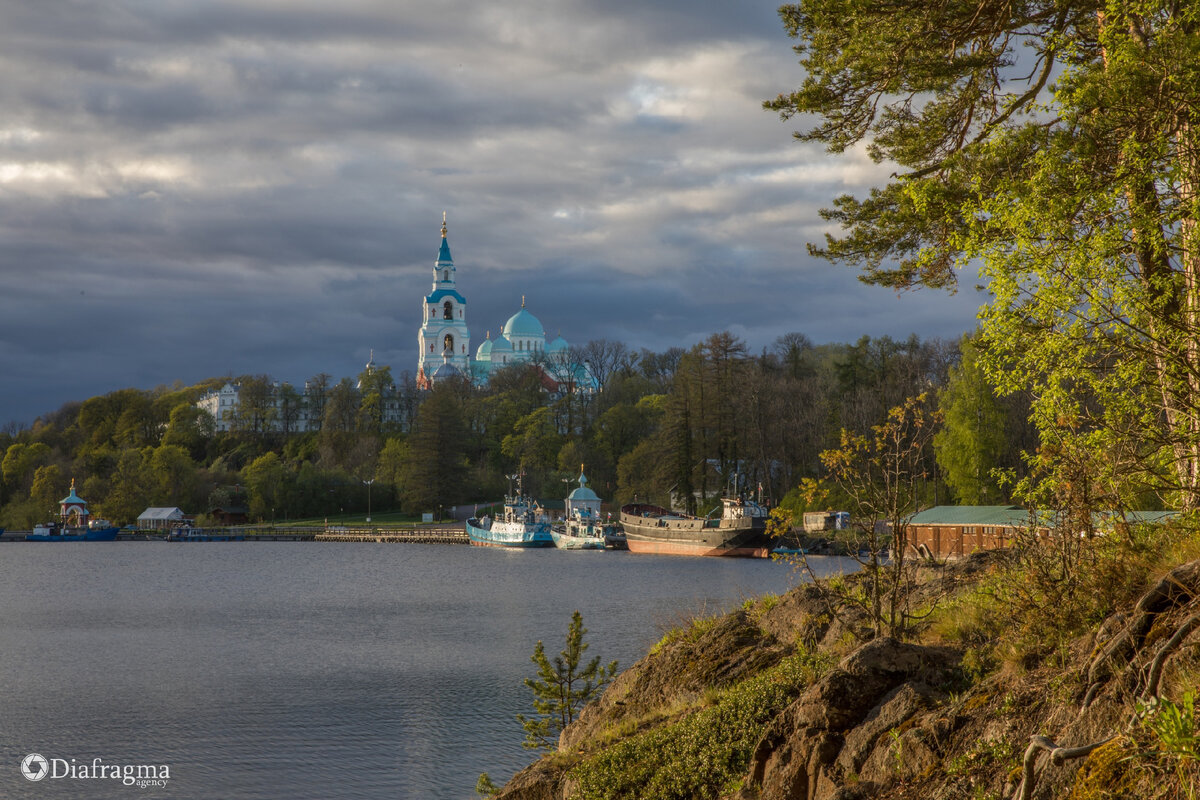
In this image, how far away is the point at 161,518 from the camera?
112875mm

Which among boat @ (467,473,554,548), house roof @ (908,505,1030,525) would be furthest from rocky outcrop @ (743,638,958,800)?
boat @ (467,473,554,548)

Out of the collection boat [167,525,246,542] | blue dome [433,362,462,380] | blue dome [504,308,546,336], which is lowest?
boat [167,525,246,542]

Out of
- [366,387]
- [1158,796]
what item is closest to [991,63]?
[1158,796]

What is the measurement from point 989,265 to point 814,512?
62.7 m

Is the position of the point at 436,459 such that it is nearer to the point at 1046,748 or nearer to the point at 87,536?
the point at 87,536

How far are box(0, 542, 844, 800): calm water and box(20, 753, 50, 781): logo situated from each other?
0.16 m

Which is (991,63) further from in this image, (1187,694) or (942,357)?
(942,357)

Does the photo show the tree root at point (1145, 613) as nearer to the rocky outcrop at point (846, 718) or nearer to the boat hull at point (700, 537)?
the rocky outcrop at point (846, 718)

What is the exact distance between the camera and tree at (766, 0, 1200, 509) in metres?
10.5

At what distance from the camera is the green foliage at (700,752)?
8164 millimetres

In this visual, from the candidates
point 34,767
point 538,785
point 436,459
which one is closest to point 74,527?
point 436,459

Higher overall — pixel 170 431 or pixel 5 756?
pixel 170 431

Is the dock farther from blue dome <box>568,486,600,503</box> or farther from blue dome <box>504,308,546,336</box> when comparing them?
blue dome <box>504,308,546,336</box>

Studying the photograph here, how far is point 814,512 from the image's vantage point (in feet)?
242
